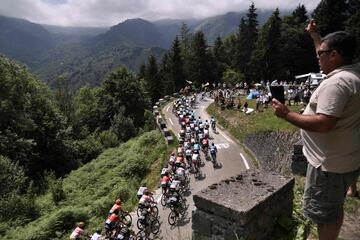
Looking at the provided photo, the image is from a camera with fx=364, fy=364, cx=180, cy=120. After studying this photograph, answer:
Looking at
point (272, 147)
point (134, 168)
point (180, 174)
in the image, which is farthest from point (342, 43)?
point (134, 168)

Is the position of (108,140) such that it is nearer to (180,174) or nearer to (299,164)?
(180,174)

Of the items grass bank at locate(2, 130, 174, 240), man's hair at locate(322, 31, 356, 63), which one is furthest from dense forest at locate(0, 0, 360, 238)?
man's hair at locate(322, 31, 356, 63)

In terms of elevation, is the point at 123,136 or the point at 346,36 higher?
the point at 346,36

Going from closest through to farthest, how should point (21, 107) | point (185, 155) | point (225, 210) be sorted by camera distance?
point (225, 210)
point (185, 155)
point (21, 107)

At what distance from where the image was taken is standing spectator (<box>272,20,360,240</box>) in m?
3.91

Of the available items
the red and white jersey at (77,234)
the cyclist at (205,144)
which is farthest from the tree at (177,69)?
the red and white jersey at (77,234)

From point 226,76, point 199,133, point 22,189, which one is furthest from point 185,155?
point 226,76

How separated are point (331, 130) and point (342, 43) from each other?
38.9 inches

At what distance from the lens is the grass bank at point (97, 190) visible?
1989 centimetres

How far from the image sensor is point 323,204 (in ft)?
14.5

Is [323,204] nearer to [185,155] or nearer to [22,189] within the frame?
[185,155]

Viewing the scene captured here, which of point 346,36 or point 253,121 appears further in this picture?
point 253,121

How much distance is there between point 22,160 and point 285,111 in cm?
3639

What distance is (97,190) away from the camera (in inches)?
1051
